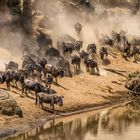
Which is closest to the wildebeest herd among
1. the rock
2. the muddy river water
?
the muddy river water

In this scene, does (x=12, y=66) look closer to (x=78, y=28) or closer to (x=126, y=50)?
(x=126, y=50)

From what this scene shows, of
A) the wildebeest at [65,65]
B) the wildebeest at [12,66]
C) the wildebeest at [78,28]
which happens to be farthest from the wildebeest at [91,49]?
the wildebeest at [12,66]

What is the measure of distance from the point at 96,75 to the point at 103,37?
19.6m

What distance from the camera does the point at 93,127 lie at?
43719mm

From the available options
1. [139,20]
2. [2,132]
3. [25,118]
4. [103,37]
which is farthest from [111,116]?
[139,20]

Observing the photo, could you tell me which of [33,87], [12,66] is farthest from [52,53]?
[33,87]

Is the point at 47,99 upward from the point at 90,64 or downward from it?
downward

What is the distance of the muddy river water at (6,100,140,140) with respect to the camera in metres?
39.8

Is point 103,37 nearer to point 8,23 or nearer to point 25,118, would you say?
point 8,23

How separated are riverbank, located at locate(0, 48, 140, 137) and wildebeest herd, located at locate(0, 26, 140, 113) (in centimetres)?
100

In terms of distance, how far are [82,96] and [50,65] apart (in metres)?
5.67

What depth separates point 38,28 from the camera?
70.8 m

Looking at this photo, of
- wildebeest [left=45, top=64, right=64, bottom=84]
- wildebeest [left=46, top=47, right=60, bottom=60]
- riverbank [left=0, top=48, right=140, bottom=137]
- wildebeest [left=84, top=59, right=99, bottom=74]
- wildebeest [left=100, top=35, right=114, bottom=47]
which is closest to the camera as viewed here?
riverbank [left=0, top=48, right=140, bottom=137]

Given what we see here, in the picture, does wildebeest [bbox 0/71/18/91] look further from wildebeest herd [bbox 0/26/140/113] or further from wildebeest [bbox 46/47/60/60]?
wildebeest [bbox 46/47/60/60]
